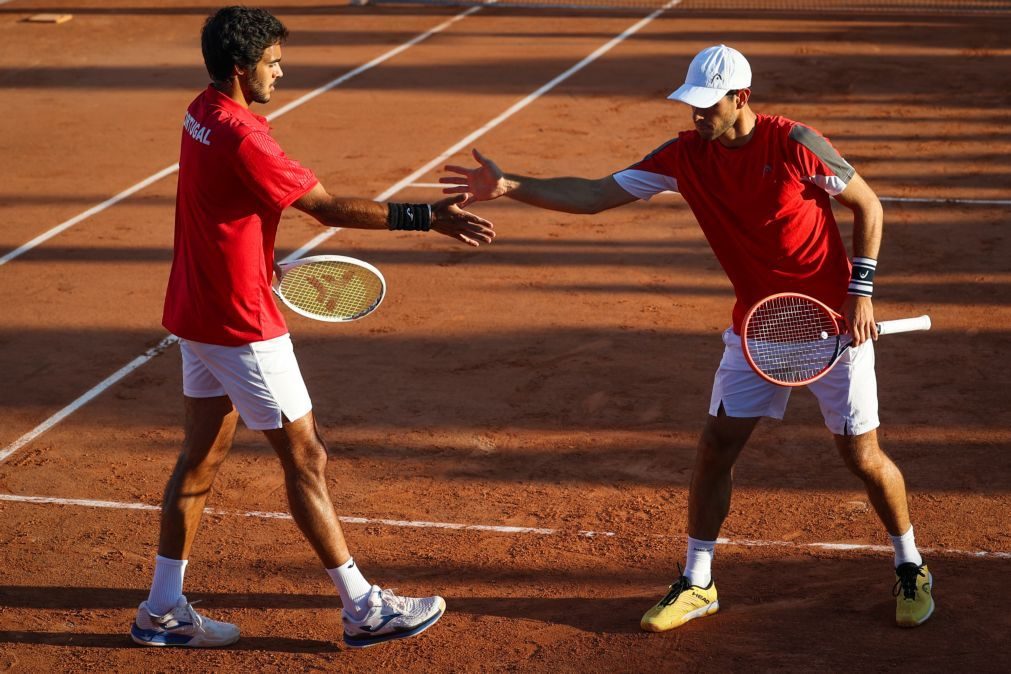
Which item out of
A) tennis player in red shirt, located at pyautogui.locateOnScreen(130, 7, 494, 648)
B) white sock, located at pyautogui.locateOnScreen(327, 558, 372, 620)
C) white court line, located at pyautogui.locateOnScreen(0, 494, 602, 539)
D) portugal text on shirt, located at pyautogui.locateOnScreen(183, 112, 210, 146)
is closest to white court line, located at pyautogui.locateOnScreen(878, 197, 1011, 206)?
white court line, located at pyautogui.locateOnScreen(0, 494, 602, 539)

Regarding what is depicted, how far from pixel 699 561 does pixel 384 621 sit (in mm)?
1334

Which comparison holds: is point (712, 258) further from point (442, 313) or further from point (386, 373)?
point (386, 373)

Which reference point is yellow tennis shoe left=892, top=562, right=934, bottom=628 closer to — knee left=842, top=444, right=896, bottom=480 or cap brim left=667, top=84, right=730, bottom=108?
knee left=842, top=444, right=896, bottom=480

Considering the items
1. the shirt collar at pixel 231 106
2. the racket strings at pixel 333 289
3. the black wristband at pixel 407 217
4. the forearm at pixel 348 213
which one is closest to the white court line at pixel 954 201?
the racket strings at pixel 333 289

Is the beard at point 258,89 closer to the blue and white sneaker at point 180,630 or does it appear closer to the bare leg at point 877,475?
the blue and white sneaker at point 180,630

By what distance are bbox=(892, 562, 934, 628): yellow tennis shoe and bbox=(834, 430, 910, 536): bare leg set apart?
17 centimetres

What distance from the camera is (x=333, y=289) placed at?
17.8 ft

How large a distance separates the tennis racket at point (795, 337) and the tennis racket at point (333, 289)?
1649 millimetres

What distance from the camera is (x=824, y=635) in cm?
496

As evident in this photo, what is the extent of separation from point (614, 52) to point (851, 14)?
481 cm

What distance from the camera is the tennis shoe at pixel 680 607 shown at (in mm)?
5023

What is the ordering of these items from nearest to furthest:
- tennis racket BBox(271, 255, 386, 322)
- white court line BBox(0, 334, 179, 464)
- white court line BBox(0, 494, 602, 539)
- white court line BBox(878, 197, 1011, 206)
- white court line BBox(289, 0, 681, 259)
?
1. tennis racket BBox(271, 255, 386, 322)
2. white court line BBox(0, 494, 602, 539)
3. white court line BBox(0, 334, 179, 464)
4. white court line BBox(289, 0, 681, 259)
5. white court line BBox(878, 197, 1011, 206)

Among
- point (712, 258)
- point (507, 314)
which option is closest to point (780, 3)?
point (712, 258)

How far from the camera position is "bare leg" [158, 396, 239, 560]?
4914mm
